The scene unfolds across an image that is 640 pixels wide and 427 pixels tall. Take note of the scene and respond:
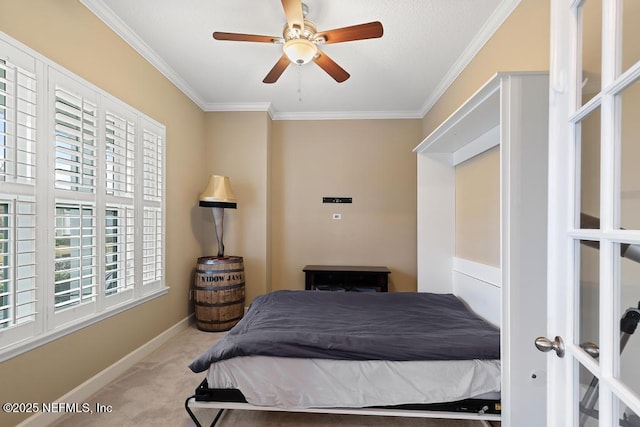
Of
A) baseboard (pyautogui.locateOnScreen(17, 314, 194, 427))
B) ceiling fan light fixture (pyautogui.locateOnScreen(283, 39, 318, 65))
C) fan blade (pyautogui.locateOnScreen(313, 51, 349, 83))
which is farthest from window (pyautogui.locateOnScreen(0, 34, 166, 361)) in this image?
fan blade (pyautogui.locateOnScreen(313, 51, 349, 83))

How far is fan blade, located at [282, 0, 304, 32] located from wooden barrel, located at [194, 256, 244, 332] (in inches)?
92.8

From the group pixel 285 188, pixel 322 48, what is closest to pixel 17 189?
pixel 322 48

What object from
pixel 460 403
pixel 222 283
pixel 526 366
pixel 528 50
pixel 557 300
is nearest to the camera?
pixel 557 300

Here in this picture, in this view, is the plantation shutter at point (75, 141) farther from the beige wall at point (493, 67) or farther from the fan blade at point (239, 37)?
the beige wall at point (493, 67)

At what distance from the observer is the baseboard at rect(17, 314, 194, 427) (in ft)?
5.66

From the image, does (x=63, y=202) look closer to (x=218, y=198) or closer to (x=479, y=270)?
(x=218, y=198)

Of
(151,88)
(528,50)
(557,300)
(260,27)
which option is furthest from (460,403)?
(151,88)

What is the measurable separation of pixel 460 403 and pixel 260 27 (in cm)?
285

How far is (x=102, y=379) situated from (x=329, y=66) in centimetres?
283

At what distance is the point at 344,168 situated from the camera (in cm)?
414

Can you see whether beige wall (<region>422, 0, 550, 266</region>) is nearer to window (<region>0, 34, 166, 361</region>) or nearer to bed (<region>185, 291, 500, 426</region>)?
bed (<region>185, 291, 500, 426</region>)

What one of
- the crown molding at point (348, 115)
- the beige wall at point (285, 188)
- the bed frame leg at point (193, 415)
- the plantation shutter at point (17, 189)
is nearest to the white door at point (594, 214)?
the bed frame leg at point (193, 415)

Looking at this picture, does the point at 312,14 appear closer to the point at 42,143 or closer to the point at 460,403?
the point at 42,143

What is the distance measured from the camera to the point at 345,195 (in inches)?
163
